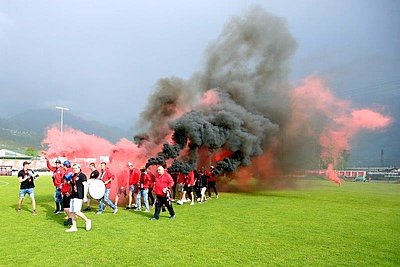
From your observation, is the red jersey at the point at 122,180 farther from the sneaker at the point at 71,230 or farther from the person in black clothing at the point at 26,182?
the sneaker at the point at 71,230

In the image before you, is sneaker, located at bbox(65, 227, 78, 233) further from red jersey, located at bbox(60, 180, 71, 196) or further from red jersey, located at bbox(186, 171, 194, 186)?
red jersey, located at bbox(186, 171, 194, 186)

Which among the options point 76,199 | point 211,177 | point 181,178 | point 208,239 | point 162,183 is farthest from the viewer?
point 211,177

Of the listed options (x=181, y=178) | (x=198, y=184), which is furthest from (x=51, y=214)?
(x=198, y=184)

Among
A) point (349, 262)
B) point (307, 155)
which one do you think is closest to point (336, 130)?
point (307, 155)

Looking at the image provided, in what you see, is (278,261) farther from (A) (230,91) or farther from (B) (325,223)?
(A) (230,91)

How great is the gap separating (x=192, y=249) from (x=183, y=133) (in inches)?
476

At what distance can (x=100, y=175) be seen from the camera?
16359 mm

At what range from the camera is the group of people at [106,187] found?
476 inches

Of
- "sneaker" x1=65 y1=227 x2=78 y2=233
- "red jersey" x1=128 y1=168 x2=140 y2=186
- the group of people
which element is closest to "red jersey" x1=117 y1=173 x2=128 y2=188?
the group of people

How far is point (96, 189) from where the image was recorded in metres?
14.3

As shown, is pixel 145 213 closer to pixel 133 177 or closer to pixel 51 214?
pixel 133 177

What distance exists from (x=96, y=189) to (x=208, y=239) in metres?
5.68

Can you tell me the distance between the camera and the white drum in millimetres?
14148

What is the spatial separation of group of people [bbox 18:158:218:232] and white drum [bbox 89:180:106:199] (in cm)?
21
